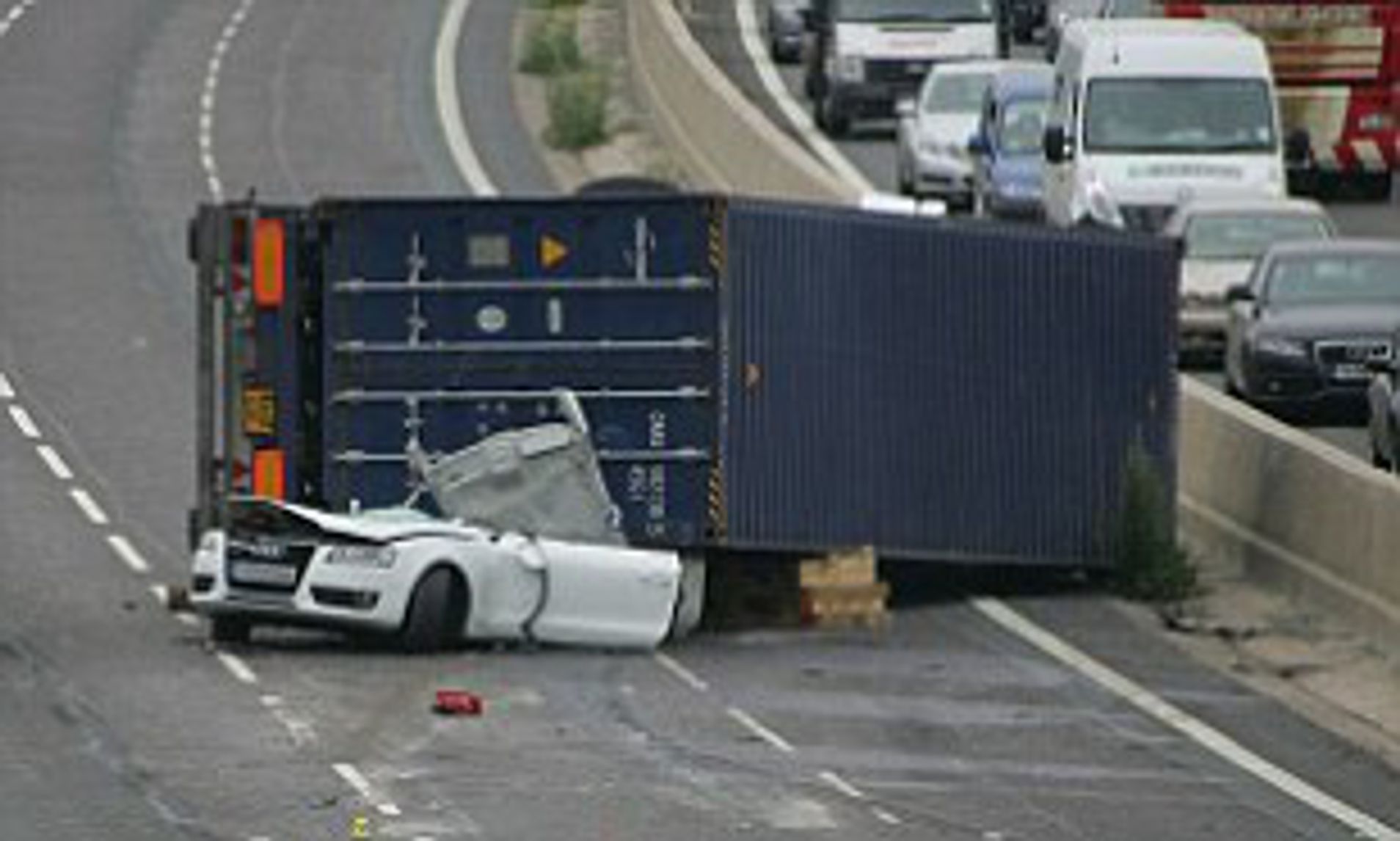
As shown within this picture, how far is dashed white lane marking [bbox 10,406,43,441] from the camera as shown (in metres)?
38.2

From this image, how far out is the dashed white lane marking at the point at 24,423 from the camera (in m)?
38.2

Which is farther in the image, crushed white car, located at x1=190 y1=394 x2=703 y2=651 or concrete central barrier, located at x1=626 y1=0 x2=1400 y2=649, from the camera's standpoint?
concrete central barrier, located at x1=626 y1=0 x2=1400 y2=649

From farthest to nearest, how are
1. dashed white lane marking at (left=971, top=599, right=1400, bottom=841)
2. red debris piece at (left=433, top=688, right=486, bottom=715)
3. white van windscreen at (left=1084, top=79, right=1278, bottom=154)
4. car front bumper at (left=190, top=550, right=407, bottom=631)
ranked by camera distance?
white van windscreen at (left=1084, top=79, right=1278, bottom=154), car front bumper at (left=190, top=550, right=407, bottom=631), red debris piece at (left=433, top=688, right=486, bottom=715), dashed white lane marking at (left=971, top=599, right=1400, bottom=841)

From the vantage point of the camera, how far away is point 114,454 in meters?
37.0

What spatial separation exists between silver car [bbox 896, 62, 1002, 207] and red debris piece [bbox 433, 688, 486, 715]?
2831 cm

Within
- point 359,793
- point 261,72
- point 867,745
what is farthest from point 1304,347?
point 261,72

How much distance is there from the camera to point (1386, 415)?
33.2 meters

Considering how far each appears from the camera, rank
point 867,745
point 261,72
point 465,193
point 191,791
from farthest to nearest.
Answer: point 261,72 < point 465,193 < point 867,745 < point 191,791

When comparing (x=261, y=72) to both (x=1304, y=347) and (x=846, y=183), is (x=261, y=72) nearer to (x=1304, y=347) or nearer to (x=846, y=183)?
(x=846, y=183)

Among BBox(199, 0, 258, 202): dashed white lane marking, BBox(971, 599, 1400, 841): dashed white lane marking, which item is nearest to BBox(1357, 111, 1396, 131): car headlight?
BBox(199, 0, 258, 202): dashed white lane marking

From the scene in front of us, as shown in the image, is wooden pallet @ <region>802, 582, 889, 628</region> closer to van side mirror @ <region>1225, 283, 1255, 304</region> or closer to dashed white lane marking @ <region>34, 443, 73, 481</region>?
dashed white lane marking @ <region>34, 443, 73, 481</region>

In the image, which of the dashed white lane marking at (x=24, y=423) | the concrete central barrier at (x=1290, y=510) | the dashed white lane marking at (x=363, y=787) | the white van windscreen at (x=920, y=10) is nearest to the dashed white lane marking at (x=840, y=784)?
the dashed white lane marking at (x=363, y=787)

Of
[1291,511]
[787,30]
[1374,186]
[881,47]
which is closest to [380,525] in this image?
[1291,511]

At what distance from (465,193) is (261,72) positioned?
36.8ft
